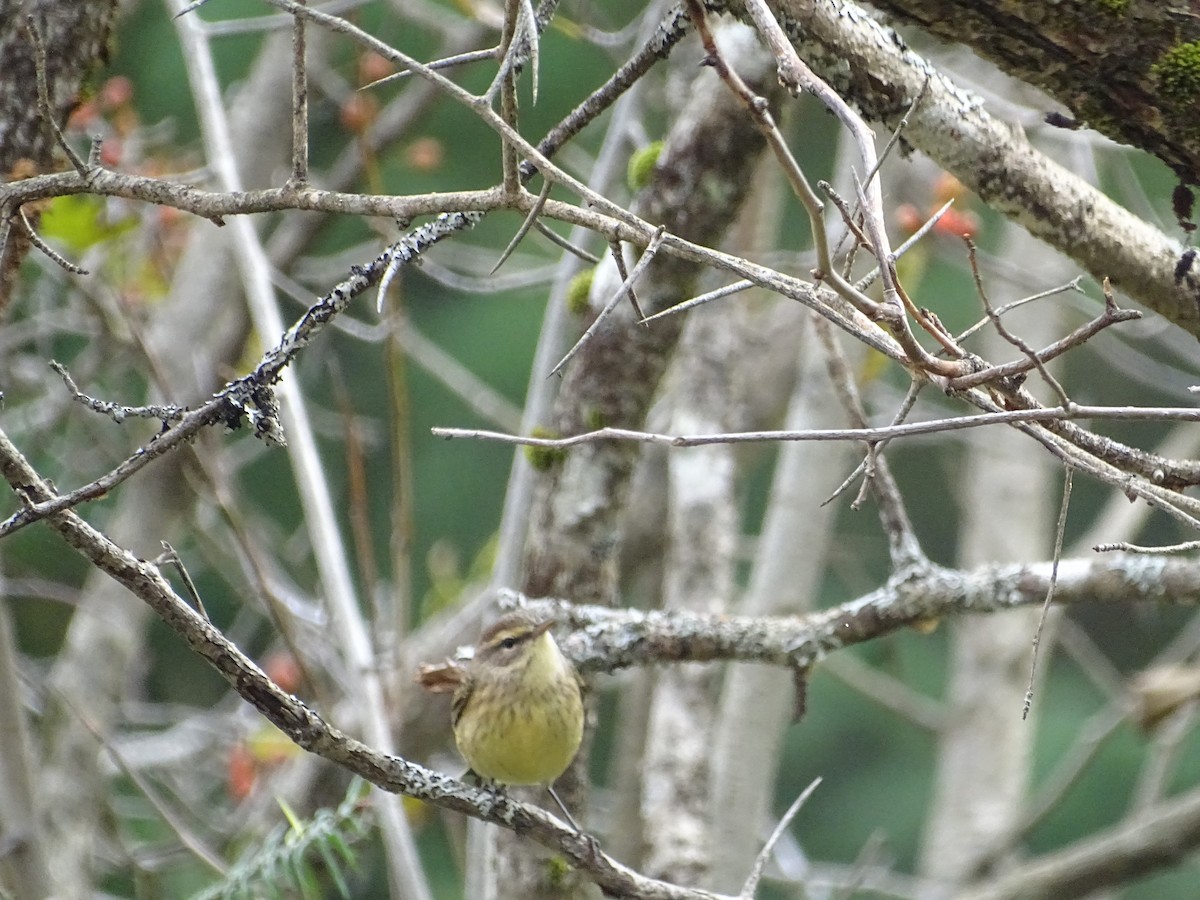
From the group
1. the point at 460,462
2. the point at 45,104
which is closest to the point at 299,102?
the point at 45,104

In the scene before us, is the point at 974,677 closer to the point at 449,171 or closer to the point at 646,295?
the point at 646,295

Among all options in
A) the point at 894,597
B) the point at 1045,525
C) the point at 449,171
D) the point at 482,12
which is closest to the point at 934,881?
the point at 1045,525

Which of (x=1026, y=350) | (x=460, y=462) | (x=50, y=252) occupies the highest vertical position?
(x=460, y=462)

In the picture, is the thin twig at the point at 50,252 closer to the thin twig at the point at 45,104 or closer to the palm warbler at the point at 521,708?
the thin twig at the point at 45,104

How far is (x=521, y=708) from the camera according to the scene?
9.59ft

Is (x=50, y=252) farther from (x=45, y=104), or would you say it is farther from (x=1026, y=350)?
(x=1026, y=350)

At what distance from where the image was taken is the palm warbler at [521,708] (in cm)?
288

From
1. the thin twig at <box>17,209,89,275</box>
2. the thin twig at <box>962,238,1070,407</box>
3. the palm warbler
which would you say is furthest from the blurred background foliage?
the thin twig at <box>962,238,1070,407</box>

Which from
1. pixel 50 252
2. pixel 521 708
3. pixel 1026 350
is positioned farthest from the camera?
pixel 521 708

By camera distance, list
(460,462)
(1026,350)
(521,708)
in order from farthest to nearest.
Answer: (460,462) < (521,708) < (1026,350)

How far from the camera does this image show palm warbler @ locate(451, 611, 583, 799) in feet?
9.43

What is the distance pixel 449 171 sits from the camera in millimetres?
9852

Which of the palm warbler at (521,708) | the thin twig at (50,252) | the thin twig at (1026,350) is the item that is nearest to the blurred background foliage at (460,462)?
the palm warbler at (521,708)

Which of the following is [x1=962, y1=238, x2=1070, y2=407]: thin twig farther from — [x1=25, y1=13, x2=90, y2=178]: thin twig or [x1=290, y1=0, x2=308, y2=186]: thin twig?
[x1=25, y1=13, x2=90, y2=178]: thin twig
